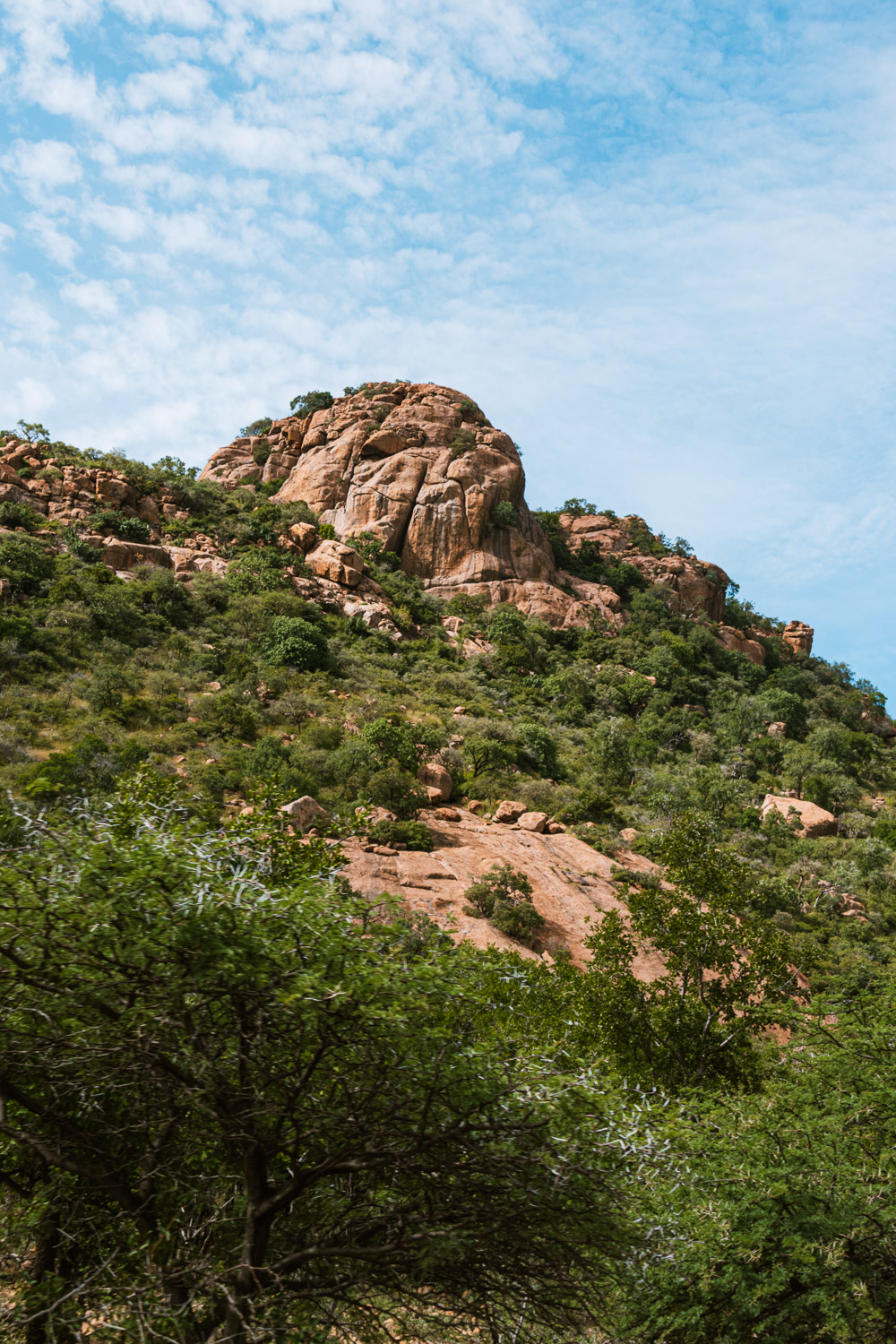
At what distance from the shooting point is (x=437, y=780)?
1156 inches

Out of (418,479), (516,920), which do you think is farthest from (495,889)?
(418,479)

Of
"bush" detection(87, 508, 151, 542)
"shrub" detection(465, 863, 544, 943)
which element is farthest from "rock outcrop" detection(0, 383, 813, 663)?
"shrub" detection(465, 863, 544, 943)

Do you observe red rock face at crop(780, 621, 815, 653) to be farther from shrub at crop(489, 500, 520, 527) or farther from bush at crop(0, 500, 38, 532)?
bush at crop(0, 500, 38, 532)

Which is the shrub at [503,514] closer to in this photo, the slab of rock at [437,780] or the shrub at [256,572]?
the shrub at [256,572]

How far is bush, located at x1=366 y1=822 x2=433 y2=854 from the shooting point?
2347 centimetres

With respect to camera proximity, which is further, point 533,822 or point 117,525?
point 117,525

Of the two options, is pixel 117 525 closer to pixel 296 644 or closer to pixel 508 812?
pixel 296 644

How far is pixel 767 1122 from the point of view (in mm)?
7441

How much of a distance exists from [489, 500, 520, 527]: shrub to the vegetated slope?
0.20 meters

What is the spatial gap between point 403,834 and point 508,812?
566cm

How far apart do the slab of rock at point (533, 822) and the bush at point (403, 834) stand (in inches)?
177

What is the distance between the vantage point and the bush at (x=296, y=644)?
3753cm

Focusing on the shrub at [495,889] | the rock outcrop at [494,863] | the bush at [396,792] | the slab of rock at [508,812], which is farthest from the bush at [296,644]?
the shrub at [495,889]

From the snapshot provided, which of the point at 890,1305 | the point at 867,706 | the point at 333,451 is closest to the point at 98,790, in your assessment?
the point at 890,1305
